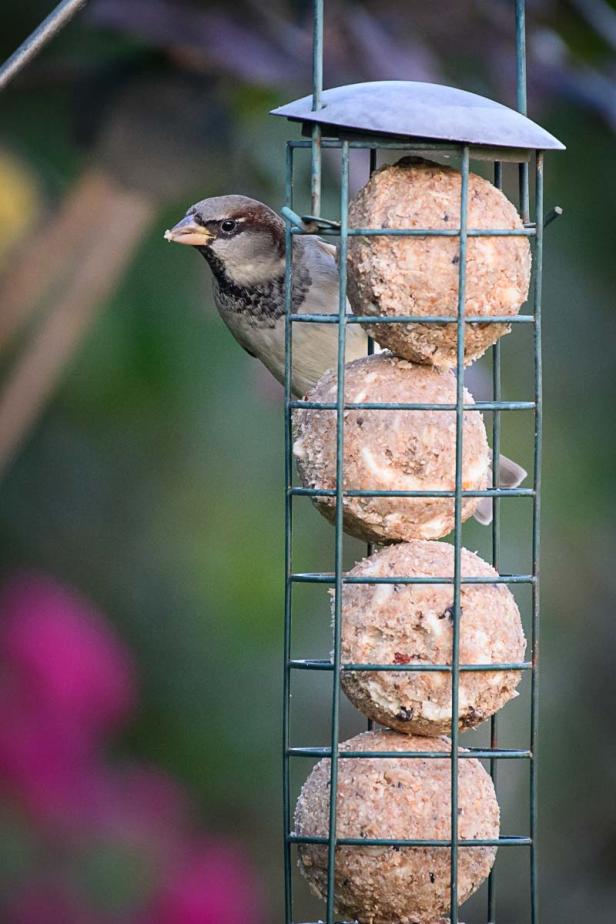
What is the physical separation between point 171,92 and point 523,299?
115 cm

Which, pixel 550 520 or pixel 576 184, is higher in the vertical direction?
pixel 576 184

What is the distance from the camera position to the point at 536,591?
263 centimetres

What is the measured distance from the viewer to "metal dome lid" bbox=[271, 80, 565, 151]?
235 centimetres

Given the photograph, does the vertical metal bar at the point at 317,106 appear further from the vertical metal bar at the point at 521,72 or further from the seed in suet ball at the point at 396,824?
the seed in suet ball at the point at 396,824

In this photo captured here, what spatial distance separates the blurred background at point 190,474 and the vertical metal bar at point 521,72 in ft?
1.52

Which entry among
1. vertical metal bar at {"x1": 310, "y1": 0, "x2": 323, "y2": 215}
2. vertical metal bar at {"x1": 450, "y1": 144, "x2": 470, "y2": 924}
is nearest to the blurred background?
vertical metal bar at {"x1": 450, "y1": 144, "x2": 470, "y2": 924}

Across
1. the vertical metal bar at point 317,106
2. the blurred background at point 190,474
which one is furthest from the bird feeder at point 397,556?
the blurred background at point 190,474

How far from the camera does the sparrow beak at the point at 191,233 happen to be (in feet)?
10.6

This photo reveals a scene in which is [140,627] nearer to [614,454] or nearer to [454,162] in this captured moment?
[614,454]

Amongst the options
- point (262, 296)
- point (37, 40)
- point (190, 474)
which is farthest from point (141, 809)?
point (37, 40)

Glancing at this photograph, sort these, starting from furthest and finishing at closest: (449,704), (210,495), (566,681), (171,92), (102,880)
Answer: (566,681) < (210,495) < (102,880) < (171,92) < (449,704)

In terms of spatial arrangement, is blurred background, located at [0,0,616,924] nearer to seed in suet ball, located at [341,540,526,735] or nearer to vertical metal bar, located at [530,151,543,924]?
vertical metal bar, located at [530,151,543,924]

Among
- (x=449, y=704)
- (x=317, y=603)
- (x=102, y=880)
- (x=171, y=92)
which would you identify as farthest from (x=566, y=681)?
(x=449, y=704)

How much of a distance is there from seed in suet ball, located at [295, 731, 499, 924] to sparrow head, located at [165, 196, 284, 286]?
106 cm
